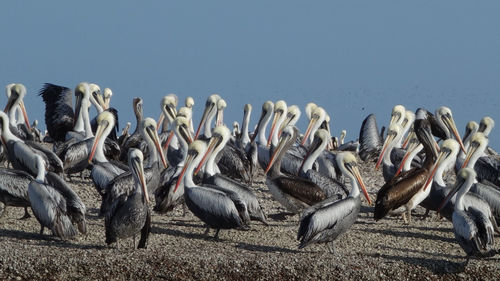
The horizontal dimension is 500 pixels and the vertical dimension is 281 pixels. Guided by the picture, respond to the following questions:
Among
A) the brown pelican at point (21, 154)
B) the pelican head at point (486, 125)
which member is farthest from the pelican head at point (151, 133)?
the pelican head at point (486, 125)

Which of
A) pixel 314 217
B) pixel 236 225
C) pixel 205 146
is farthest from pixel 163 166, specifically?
pixel 314 217

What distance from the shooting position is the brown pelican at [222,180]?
1071cm

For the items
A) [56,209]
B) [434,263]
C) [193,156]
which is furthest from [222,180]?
[434,263]

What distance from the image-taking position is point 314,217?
9625 millimetres

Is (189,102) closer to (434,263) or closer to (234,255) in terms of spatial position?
(234,255)

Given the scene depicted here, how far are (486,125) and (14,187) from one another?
820 centimetres

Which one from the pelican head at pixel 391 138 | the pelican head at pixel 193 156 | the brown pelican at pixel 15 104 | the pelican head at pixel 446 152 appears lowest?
the brown pelican at pixel 15 104

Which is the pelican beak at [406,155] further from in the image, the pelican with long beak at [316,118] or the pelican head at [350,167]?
the pelican with long beak at [316,118]

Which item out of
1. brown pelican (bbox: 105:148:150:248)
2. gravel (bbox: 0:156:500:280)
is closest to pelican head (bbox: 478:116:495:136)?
gravel (bbox: 0:156:500:280)

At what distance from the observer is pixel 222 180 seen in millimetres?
11172

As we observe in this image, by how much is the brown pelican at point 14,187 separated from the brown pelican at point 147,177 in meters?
0.87

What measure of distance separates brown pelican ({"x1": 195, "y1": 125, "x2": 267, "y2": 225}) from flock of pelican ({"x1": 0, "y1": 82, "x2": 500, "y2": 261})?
1 centimetres

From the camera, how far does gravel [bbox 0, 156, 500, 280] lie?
901 cm

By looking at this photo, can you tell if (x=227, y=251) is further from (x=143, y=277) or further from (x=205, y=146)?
(x=205, y=146)
